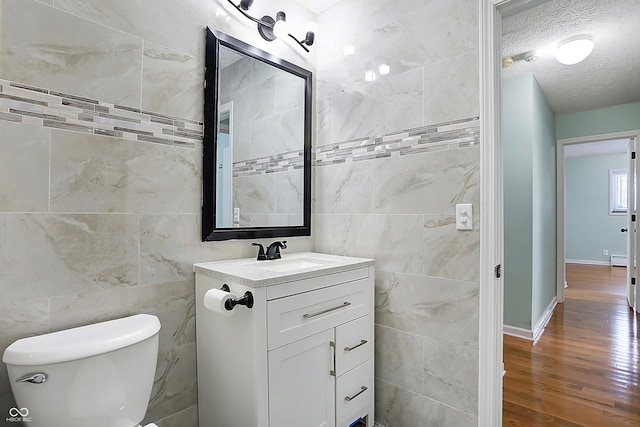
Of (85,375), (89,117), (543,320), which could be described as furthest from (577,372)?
(89,117)

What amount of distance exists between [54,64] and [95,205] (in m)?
0.52

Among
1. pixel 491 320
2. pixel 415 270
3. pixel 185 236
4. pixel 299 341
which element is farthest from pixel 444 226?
pixel 185 236

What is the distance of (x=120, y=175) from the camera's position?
134 cm

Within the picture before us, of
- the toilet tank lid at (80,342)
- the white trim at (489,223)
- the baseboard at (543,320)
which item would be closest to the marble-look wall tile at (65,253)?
the toilet tank lid at (80,342)

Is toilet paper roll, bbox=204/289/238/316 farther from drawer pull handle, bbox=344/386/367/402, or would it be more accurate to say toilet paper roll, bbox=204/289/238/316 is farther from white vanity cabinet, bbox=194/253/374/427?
drawer pull handle, bbox=344/386/367/402

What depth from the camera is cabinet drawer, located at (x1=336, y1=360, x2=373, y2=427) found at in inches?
60.9

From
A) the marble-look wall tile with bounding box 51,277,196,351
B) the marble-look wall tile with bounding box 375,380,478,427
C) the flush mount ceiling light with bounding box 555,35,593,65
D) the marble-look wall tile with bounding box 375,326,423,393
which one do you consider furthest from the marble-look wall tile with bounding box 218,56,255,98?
the flush mount ceiling light with bounding box 555,35,593,65

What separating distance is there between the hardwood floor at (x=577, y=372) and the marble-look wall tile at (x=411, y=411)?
586 mm

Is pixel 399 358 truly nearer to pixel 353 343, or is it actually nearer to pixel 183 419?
pixel 353 343

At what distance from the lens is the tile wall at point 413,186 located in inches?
60.1

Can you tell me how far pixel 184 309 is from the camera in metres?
1.53

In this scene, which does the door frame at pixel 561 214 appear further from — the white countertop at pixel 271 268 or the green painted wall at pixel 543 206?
the white countertop at pixel 271 268

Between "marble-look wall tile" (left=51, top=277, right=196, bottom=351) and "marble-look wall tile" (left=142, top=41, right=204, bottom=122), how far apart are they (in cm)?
78

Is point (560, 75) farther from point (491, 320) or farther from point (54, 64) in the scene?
point (54, 64)
